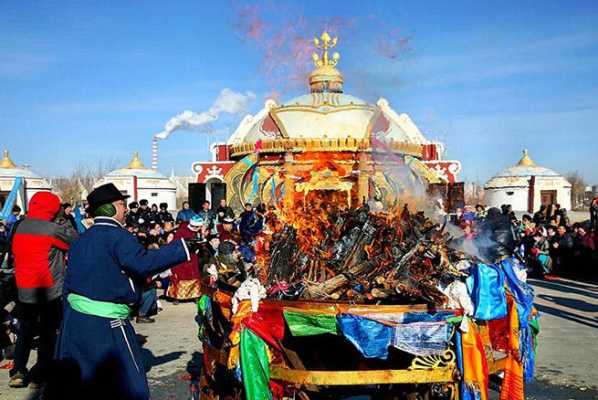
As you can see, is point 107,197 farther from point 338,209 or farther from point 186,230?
point 186,230

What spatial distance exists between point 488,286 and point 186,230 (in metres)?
7.37

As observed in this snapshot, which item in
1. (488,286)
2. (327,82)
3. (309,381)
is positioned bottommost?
(309,381)

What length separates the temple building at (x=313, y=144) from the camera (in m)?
23.8

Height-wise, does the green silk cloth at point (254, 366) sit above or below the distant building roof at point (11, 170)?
Result: below

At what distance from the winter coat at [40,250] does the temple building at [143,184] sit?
24990mm

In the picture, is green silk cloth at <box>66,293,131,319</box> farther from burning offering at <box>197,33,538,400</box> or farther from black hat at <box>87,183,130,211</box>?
burning offering at <box>197,33,538,400</box>

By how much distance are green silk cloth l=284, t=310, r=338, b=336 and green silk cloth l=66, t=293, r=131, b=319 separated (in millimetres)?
1070

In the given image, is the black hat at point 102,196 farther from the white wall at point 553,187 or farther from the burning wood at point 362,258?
the white wall at point 553,187

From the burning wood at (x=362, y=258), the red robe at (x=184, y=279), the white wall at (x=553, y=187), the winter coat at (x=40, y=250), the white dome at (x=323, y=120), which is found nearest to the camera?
the burning wood at (x=362, y=258)

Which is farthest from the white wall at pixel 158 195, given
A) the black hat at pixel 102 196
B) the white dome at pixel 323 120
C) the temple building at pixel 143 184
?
the black hat at pixel 102 196

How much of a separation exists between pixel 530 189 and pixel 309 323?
88.6ft

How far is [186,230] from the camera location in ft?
36.3

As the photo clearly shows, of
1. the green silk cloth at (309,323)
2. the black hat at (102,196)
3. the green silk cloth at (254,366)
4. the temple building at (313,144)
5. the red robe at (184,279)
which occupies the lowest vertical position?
the red robe at (184,279)

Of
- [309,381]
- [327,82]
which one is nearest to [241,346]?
[309,381]
